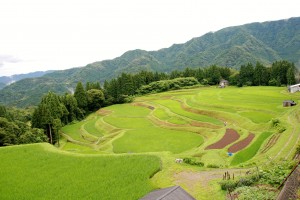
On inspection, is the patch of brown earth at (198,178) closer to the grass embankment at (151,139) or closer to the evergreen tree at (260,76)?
the grass embankment at (151,139)

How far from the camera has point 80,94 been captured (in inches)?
3297

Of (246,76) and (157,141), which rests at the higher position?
(246,76)

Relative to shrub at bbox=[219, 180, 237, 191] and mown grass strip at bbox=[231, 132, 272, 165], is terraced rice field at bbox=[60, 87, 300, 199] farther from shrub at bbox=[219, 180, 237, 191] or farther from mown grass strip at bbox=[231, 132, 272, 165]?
shrub at bbox=[219, 180, 237, 191]

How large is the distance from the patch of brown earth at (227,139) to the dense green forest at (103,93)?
31151 millimetres

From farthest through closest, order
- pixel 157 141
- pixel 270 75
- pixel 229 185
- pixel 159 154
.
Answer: pixel 270 75 < pixel 157 141 < pixel 159 154 < pixel 229 185

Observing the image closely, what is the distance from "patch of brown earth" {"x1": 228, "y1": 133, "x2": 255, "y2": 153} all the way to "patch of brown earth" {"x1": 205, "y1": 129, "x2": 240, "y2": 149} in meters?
1.33

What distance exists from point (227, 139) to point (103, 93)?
6261 centimetres

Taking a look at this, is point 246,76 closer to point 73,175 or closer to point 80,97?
point 80,97

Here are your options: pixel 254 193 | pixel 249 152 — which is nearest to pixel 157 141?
pixel 249 152

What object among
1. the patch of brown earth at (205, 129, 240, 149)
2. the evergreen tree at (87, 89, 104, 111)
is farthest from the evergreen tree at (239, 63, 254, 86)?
the patch of brown earth at (205, 129, 240, 149)

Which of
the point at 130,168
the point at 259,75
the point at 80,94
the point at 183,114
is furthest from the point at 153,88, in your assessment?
the point at 130,168

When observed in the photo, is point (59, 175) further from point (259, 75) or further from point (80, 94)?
point (259, 75)

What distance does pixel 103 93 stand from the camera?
302 feet

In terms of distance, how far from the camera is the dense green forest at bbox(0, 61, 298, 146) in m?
50.2
